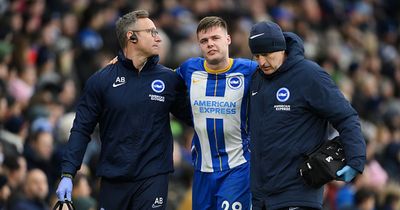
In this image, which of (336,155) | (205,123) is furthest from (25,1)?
(336,155)

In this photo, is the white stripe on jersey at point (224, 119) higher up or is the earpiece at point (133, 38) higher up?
the earpiece at point (133, 38)

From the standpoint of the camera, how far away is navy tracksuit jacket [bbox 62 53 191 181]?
10.3m

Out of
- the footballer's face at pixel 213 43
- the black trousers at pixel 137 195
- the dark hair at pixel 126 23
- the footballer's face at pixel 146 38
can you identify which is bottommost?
the black trousers at pixel 137 195

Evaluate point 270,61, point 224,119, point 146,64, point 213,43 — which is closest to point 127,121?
point 146,64

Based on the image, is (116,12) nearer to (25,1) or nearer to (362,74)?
(25,1)

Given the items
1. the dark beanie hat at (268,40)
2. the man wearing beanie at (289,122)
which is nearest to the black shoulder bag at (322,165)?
the man wearing beanie at (289,122)

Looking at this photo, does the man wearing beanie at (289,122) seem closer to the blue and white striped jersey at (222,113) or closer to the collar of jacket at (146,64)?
the blue and white striped jersey at (222,113)

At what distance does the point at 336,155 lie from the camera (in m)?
9.66

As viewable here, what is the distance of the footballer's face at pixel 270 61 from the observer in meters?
9.92

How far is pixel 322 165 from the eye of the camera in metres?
9.60

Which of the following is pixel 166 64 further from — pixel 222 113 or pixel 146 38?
pixel 222 113

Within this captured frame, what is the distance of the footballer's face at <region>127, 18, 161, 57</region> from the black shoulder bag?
1.87m

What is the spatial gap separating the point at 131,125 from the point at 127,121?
0.06m

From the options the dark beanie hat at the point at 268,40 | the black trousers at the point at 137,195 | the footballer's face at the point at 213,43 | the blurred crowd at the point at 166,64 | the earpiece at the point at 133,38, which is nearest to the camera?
the dark beanie hat at the point at 268,40
